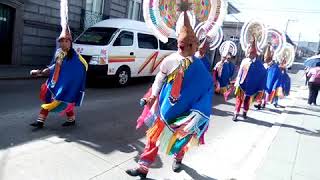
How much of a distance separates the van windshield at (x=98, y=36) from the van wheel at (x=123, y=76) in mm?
1048

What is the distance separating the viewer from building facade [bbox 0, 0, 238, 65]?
42.9ft

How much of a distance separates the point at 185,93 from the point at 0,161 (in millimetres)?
2289

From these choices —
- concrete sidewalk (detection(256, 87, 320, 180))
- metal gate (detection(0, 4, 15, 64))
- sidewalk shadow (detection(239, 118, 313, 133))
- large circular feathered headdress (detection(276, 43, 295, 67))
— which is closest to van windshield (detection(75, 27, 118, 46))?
metal gate (detection(0, 4, 15, 64))

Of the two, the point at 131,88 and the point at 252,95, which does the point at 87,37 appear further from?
the point at 252,95

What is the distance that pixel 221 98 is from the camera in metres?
12.3

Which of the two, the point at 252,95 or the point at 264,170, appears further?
the point at 252,95

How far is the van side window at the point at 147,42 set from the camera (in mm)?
12291

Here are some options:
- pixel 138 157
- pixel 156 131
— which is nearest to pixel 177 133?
pixel 156 131

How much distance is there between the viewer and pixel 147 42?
41.6 feet

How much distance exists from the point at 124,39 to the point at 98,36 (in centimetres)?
82

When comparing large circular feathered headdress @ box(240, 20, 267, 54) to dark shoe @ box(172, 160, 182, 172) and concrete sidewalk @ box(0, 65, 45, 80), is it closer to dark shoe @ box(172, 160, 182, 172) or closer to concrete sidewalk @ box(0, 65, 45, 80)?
dark shoe @ box(172, 160, 182, 172)

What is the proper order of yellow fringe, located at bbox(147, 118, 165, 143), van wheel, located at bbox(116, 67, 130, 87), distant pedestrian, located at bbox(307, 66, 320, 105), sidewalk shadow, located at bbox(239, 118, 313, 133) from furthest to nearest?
distant pedestrian, located at bbox(307, 66, 320, 105)
van wheel, located at bbox(116, 67, 130, 87)
sidewalk shadow, located at bbox(239, 118, 313, 133)
yellow fringe, located at bbox(147, 118, 165, 143)

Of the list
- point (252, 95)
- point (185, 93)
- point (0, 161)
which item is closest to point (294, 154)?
point (185, 93)

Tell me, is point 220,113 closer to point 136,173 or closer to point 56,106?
point 56,106
